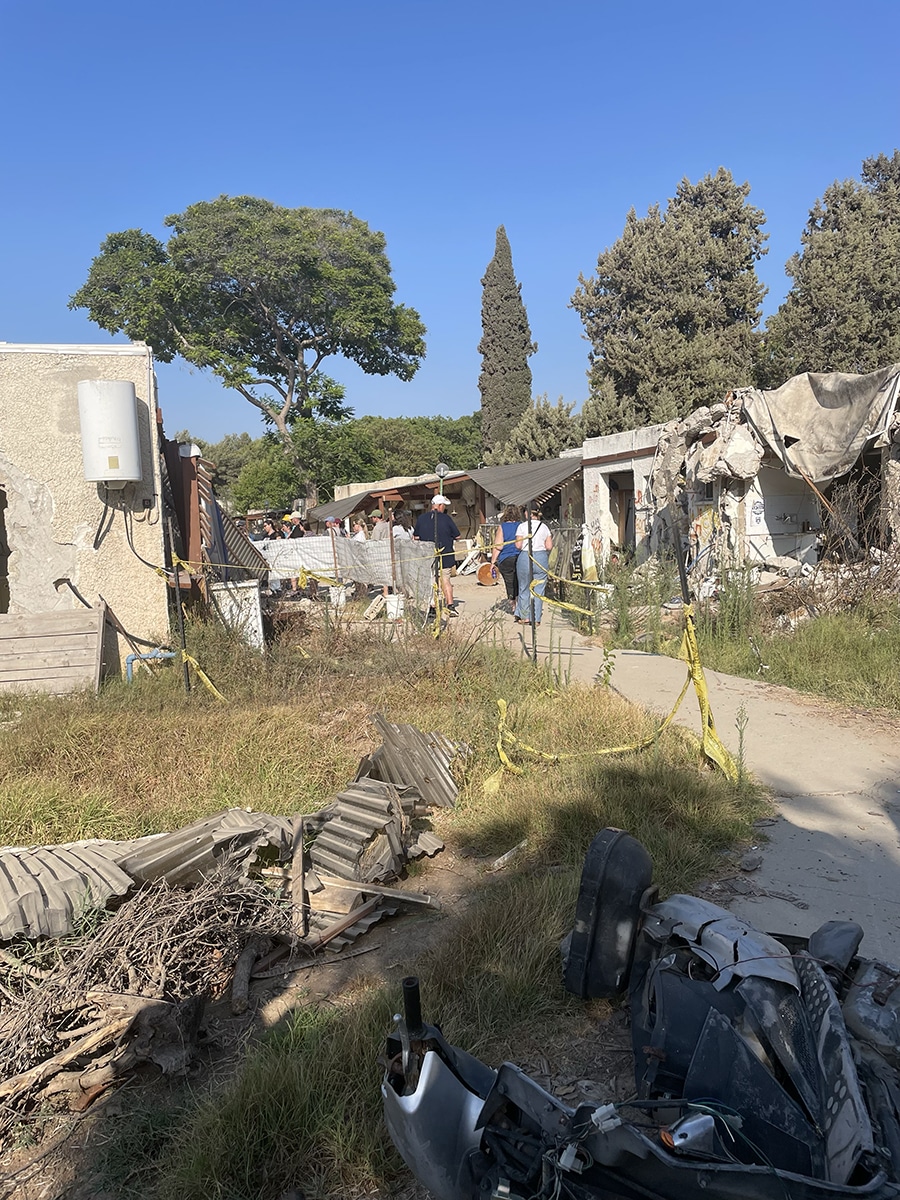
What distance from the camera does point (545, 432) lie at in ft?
92.2

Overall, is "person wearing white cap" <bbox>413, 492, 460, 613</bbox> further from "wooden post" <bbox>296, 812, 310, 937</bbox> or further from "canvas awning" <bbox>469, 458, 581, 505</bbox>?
"wooden post" <bbox>296, 812, 310, 937</bbox>

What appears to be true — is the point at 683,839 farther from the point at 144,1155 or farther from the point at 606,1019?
the point at 144,1155

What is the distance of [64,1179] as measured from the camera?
2.27m

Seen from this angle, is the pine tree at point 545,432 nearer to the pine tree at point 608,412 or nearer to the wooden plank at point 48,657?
the pine tree at point 608,412

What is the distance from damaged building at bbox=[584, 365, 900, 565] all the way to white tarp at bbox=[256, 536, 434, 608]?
3.97 metres

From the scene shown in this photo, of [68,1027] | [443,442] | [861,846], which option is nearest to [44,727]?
[68,1027]

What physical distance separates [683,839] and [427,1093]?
8.16 feet

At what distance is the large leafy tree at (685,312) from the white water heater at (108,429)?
830 inches

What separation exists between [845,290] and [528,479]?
12.7 meters

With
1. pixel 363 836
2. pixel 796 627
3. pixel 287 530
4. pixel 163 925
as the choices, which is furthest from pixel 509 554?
pixel 287 530

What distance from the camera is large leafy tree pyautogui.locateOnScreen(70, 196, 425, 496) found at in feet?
98.7

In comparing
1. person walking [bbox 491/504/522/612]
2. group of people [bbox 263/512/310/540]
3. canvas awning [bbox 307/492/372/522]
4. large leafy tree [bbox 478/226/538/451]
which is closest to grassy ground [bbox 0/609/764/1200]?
person walking [bbox 491/504/522/612]

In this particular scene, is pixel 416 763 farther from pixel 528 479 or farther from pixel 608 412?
pixel 608 412

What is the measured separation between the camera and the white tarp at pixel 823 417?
8703 mm
